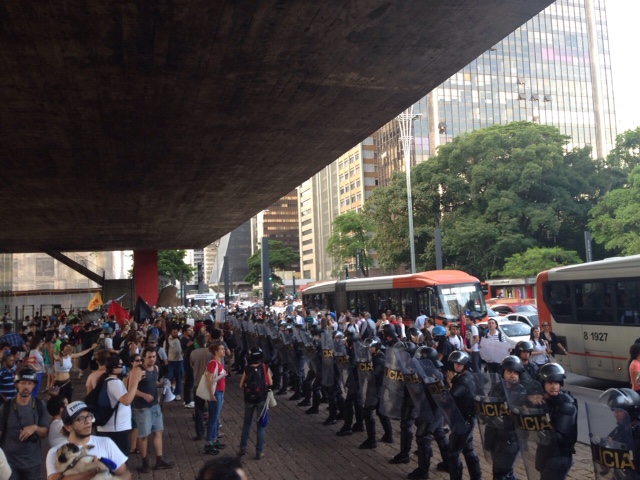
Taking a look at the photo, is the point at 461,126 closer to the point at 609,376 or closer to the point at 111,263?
the point at 111,263

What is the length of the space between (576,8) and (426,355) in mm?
104937

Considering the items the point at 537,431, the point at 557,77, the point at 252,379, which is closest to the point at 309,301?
the point at 252,379

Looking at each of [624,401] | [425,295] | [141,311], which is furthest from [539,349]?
[141,311]

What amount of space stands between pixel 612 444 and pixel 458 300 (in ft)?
63.6

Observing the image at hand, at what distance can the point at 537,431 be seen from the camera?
5.29 m

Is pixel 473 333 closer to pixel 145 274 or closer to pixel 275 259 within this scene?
pixel 145 274

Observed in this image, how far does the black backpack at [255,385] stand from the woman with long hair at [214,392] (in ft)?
1.54

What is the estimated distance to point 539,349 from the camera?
11.5m

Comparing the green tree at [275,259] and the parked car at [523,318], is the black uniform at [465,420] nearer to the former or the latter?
the parked car at [523,318]

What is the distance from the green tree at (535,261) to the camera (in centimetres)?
4078

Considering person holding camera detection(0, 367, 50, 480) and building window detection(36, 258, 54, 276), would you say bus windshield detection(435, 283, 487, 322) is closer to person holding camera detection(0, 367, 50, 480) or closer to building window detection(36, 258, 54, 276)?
person holding camera detection(0, 367, 50, 480)

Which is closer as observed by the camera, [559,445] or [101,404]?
[559,445]

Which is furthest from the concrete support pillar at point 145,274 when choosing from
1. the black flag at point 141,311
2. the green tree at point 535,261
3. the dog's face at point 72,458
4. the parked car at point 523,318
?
the dog's face at point 72,458

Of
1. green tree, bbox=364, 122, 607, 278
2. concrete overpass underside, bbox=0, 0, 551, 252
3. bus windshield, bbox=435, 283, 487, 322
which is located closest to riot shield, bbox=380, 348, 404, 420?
concrete overpass underside, bbox=0, 0, 551, 252
